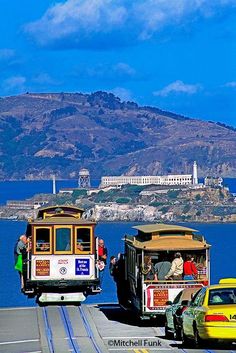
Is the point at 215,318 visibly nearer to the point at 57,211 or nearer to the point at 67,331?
the point at 67,331

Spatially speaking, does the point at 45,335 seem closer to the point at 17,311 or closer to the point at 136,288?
the point at 136,288

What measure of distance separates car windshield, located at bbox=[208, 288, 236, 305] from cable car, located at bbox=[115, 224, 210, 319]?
540 cm

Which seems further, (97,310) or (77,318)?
(97,310)

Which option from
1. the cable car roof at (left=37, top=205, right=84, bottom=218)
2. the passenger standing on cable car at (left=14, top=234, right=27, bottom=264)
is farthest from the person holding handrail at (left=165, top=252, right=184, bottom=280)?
the cable car roof at (left=37, top=205, right=84, bottom=218)

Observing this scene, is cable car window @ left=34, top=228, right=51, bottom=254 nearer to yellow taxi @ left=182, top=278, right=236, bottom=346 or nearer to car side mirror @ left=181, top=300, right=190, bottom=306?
car side mirror @ left=181, top=300, right=190, bottom=306

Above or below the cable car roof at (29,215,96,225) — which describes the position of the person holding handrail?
Result: below

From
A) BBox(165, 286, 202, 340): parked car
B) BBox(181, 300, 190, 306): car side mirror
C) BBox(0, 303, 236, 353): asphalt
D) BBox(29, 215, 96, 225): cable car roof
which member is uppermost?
BBox(29, 215, 96, 225): cable car roof

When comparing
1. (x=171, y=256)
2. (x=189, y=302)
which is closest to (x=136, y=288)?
(x=171, y=256)

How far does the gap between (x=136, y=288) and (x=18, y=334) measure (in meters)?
4.08

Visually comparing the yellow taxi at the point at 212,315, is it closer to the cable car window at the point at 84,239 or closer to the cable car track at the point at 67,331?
the cable car track at the point at 67,331

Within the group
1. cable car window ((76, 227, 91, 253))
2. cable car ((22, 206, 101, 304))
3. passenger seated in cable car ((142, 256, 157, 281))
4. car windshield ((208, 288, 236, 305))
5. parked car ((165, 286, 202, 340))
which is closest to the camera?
car windshield ((208, 288, 236, 305))

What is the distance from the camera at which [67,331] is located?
26.9 meters

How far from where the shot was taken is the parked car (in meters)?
24.3

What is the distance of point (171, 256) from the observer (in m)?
30.1
